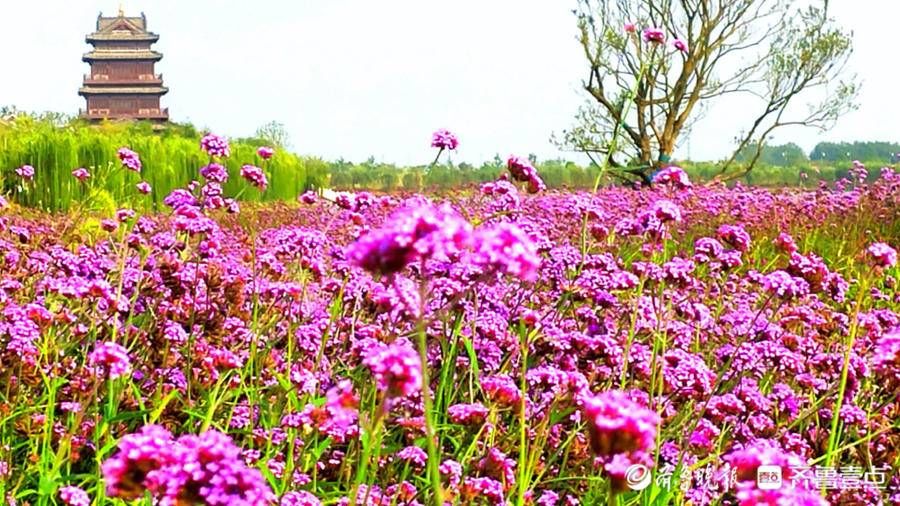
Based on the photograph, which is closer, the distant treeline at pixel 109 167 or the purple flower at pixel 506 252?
the purple flower at pixel 506 252

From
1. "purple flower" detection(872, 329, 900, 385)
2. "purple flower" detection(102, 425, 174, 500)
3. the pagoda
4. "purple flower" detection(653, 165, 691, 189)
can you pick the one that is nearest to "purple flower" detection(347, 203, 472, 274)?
"purple flower" detection(102, 425, 174, 500)

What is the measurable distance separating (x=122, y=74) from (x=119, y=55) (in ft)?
4.06

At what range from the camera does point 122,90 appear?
214 feet

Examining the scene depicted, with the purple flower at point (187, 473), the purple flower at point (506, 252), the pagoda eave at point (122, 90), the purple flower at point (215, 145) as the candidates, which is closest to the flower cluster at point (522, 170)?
the purple flower at point (215, 145)

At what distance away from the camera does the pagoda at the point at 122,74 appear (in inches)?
2579

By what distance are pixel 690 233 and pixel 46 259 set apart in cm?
661

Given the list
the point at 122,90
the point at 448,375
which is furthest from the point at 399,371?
the point at 122,90

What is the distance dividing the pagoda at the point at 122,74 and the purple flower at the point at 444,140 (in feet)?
205

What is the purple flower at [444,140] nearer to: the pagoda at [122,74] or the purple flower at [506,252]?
the purple flower at [506,252]

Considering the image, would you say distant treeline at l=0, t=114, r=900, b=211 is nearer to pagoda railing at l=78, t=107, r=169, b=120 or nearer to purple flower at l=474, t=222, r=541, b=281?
purple flower at l=474, t=222, r=541, b=281

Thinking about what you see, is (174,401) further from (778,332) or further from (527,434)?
(778,332)

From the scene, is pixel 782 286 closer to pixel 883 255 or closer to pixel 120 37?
pixel 883 255

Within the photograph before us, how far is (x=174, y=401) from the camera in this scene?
3367mm

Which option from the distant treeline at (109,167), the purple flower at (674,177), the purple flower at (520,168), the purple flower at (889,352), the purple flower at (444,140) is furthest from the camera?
the distant treeline at (109,167)
